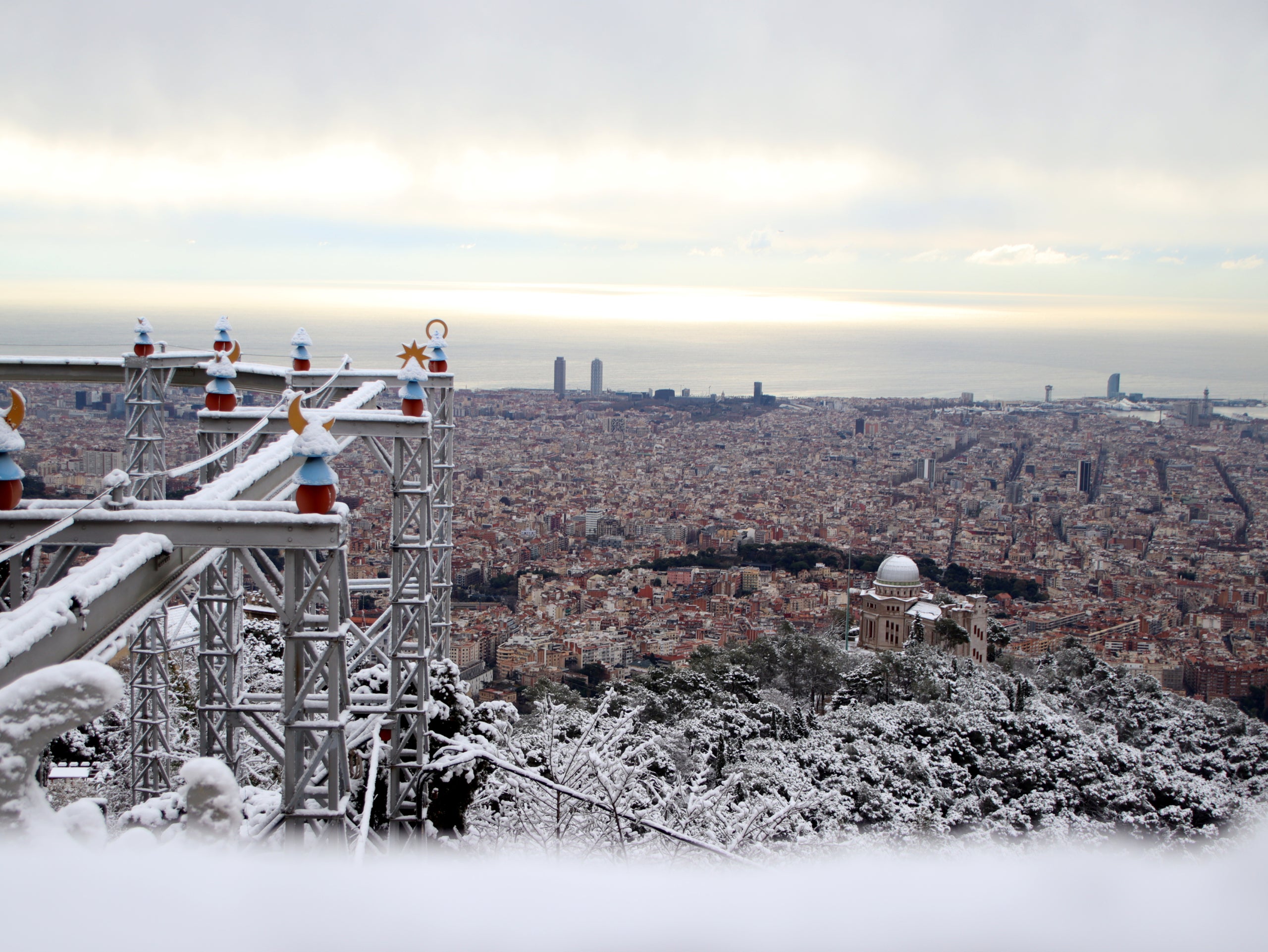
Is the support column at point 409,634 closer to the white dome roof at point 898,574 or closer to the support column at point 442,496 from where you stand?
the support column at point 442,496

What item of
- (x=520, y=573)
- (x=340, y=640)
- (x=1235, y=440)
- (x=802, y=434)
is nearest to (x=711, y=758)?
(x=340, y=640)

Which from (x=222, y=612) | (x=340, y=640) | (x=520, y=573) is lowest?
(x=520, y=573)

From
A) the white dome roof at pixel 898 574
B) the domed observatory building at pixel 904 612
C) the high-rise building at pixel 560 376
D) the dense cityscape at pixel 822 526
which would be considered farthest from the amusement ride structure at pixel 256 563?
the high-rise building at pixel 560 376

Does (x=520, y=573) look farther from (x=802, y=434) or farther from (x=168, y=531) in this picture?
(x=802, y=434)

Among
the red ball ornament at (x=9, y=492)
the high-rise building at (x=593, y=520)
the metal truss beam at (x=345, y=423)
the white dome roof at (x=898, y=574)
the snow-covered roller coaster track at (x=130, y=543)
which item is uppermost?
the metal truss beam at (x=345, y=423)

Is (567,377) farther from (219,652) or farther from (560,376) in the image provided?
(219,652)

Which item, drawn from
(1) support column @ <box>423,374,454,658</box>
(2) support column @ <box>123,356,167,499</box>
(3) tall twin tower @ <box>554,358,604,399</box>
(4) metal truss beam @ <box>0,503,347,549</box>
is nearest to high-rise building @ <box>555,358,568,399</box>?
(3) tall twin tower @ <box>554,358,604,399</box>
